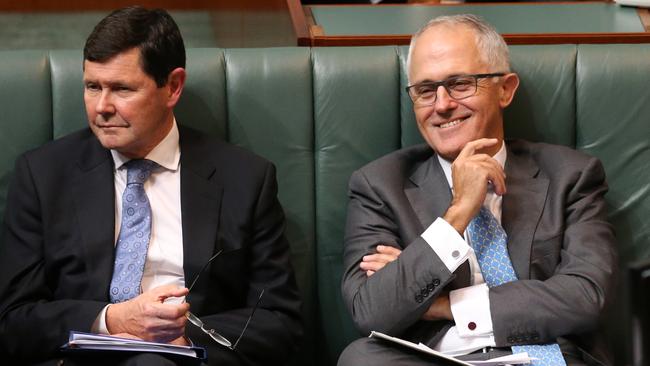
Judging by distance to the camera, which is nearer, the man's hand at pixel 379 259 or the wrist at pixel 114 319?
the wrist at pixel 114 319

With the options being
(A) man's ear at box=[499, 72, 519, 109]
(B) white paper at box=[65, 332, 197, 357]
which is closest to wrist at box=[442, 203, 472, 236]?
(A) man's ear at box=[499, 72, 519, 109]

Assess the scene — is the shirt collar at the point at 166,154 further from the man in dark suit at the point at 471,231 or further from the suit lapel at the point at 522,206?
the suit lapel at the point at 522,206

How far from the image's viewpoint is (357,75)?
256 centimetres

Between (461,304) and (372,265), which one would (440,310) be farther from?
(372,265)

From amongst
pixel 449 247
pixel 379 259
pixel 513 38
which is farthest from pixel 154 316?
pixel 513 38

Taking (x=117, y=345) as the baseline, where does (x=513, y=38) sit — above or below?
above

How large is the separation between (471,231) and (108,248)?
786mm

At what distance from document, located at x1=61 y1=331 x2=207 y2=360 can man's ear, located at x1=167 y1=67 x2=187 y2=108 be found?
0.60 metres

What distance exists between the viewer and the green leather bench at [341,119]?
8.36 ft

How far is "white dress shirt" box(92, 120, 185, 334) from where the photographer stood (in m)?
2.27

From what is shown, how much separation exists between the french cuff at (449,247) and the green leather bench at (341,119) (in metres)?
0.46

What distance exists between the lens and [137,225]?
2.28 m

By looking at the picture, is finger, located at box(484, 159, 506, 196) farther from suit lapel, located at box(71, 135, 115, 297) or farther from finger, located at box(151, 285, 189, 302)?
suit lapel, located at box(71, 135, 115, 297)

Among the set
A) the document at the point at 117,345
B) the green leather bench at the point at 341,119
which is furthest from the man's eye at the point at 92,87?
the document at the point at 117,345
